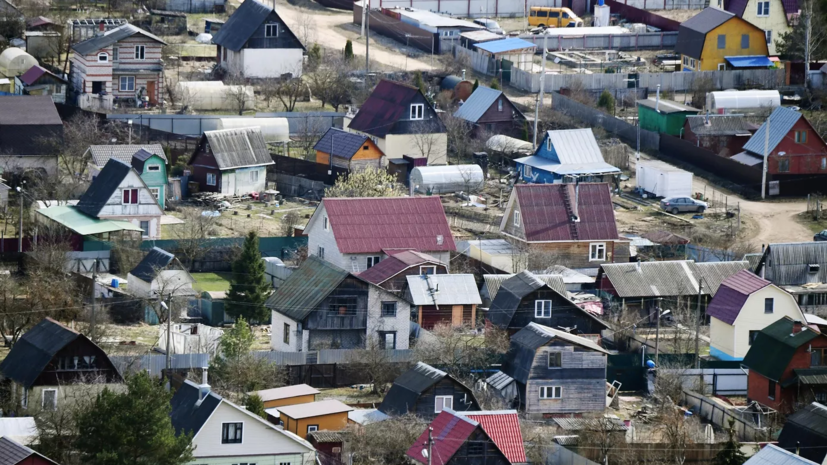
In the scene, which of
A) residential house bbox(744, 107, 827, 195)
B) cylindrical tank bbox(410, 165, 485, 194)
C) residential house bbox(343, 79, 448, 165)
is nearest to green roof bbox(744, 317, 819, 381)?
cylindrical tank bbox(410, 165, 485, 194)

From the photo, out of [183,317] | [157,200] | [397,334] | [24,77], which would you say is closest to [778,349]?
[397,334]

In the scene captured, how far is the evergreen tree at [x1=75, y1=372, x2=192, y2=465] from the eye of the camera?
47312 mm

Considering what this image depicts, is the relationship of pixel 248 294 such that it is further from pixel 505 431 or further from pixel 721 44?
pixel 721 44

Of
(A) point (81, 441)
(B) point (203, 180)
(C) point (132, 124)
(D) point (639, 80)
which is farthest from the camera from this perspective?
(D) point (639, 80)

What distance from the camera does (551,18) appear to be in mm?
107688

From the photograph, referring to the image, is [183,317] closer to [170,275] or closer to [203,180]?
[170,275]

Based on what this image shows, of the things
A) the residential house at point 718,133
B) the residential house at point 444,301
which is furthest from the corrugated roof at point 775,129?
the residential house at point 444,301

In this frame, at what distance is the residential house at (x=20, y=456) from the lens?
46594 mm

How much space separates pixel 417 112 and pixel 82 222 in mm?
18140

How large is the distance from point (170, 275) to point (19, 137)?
16892 mm

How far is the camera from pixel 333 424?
53.8 meters

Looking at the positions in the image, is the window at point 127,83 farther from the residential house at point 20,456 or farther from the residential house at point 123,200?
the residential house at point 20,456

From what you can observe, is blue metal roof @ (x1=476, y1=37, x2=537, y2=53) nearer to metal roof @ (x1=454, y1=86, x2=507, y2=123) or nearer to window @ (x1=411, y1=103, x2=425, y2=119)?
metal roof @ (x1=454, y1=86, x2=507, y2=123)

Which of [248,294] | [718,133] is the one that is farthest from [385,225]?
[718,133]
